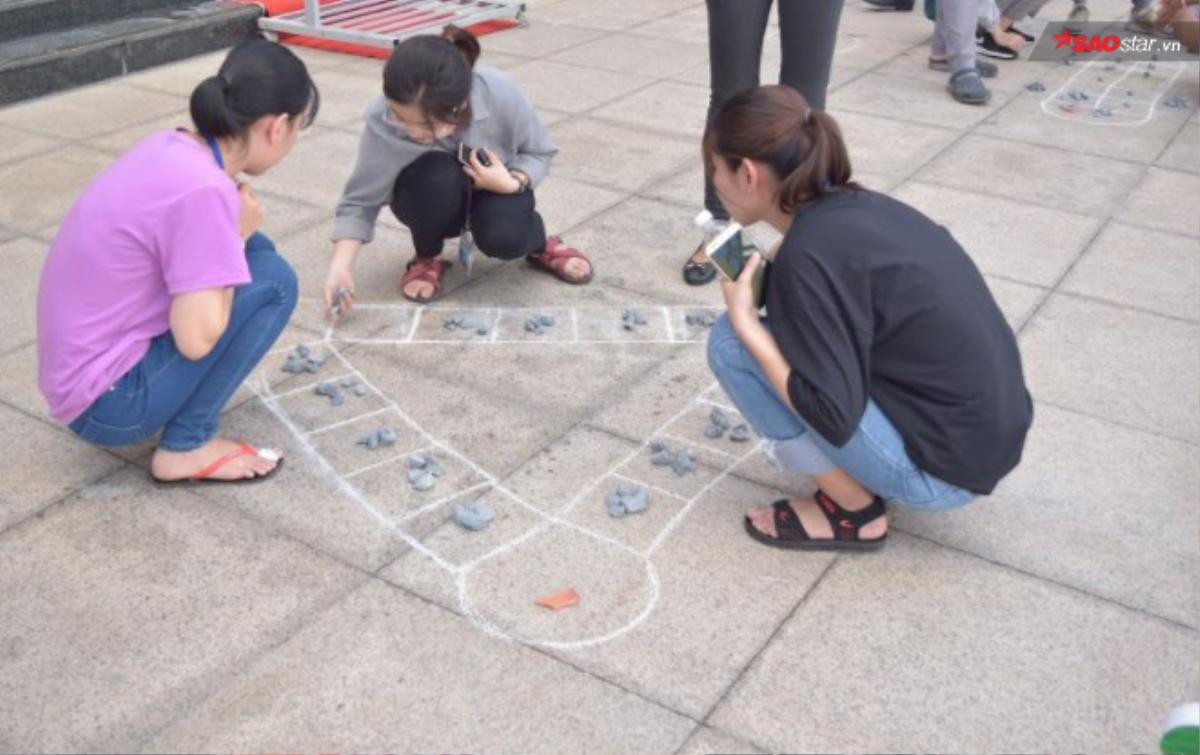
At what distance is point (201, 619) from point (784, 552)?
1.21 m

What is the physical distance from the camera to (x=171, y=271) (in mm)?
2635

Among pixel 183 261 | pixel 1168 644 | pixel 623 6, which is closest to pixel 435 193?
pixel 183 261

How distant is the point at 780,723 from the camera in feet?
7.75

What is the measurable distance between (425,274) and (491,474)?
1.10 metres

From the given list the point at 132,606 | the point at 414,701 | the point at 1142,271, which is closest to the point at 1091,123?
the point at 1142,271

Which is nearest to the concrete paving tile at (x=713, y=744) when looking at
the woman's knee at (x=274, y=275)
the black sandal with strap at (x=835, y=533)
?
the black sandal with strap at (x=835, y=533)

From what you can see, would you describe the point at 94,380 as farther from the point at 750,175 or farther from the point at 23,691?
the point at 750,175

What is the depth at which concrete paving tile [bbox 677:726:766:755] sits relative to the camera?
229 centimetres

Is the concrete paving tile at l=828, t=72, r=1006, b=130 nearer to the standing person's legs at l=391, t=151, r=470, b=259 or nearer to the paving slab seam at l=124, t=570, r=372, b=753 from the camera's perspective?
the standing person's legs at l=391, t=151, r=470, b=259

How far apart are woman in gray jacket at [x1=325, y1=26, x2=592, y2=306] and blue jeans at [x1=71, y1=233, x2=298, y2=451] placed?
517 mm

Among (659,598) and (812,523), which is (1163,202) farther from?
(659,598)

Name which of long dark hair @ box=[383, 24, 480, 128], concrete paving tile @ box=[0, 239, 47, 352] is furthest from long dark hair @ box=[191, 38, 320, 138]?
concrete paving tile @ box=[0, 239, 47, 352]

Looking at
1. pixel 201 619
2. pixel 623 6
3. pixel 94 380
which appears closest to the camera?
pixel 201 619

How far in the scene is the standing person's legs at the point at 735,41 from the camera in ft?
13.0
